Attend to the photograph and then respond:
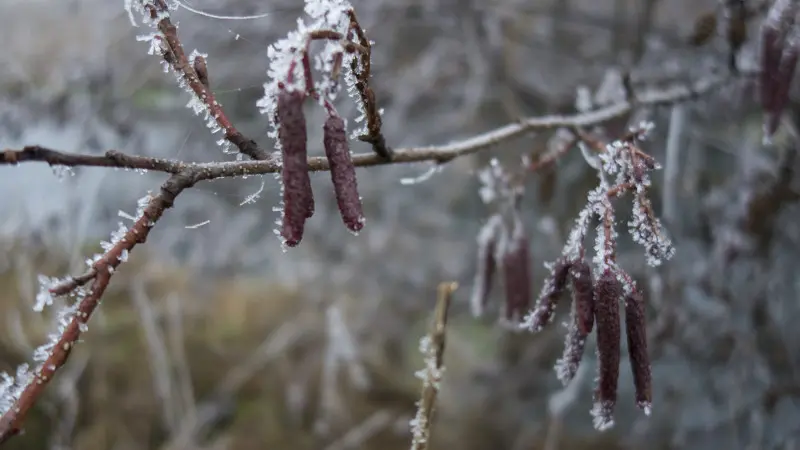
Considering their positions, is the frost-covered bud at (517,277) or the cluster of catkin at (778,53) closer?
the cluster of catkin at (778,53)

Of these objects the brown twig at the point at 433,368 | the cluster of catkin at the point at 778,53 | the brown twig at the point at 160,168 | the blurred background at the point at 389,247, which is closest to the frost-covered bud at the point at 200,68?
the brown twig at the point at 160,168

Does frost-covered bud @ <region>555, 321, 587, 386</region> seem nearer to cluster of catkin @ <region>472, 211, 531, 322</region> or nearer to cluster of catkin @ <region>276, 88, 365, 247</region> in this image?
cluster of catkin @ <region>276, 88, 365, 247</region>

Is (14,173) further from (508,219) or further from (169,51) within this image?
(169,51)

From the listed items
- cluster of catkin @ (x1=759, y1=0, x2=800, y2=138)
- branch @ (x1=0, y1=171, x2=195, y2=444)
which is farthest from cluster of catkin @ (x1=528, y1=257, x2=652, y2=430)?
cluster of catkin @ (x1=759, y1=0, x2=800, y2=138)

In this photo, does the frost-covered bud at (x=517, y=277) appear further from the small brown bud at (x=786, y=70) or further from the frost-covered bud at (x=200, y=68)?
the frost-covered bud at (x=200, y=68)

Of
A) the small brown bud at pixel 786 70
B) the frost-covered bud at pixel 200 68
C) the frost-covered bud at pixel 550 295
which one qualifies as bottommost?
the frost-covered bud at pixel 550 295

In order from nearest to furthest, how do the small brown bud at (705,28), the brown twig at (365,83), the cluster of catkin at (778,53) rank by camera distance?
the brown twig at (365,83) < the cluster of catkin at (778,53) < the small brown bud at (705,28)

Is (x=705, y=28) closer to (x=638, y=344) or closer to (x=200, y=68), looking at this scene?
(x=638, y=344)
